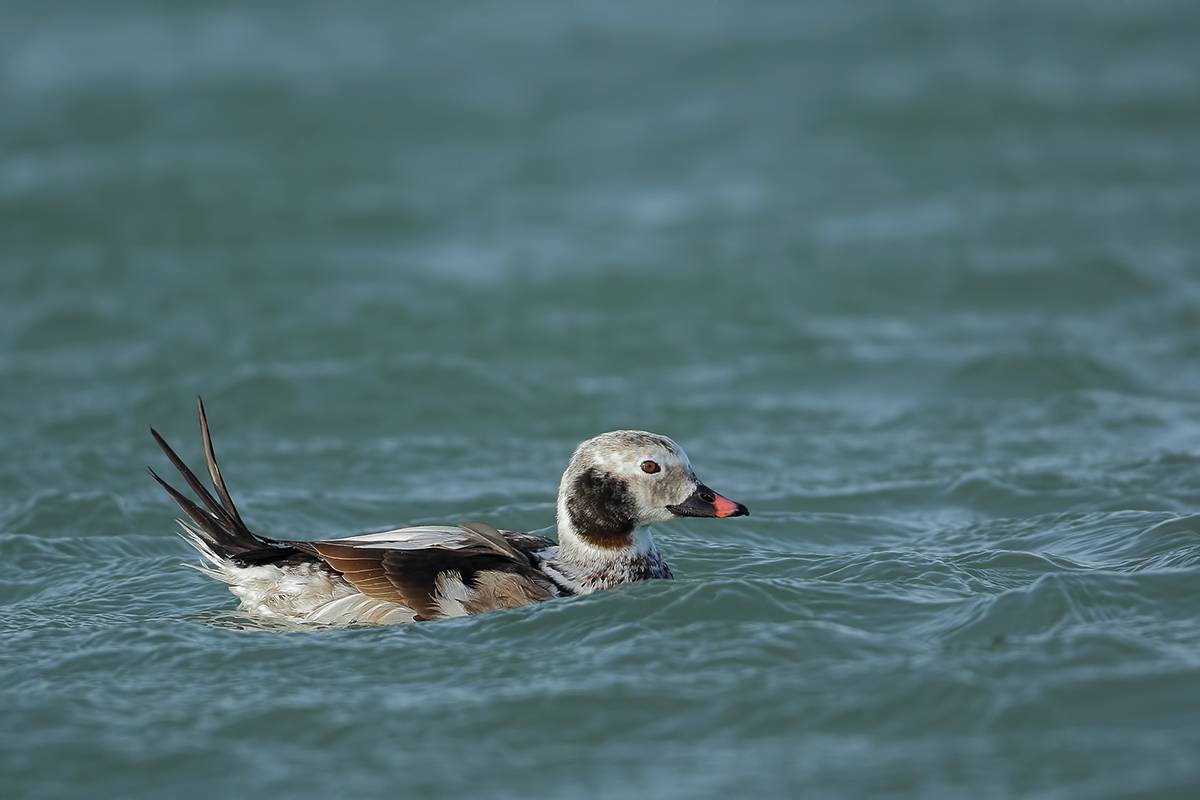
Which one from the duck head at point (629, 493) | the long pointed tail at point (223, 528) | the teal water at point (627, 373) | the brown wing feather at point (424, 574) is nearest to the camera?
the teal water at point (627, 373)

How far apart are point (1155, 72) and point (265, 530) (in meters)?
14.4

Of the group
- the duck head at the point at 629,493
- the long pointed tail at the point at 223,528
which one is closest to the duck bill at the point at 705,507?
the duck head at the point at 629,493

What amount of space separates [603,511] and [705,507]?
0.53m

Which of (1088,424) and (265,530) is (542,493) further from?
(1088,424)

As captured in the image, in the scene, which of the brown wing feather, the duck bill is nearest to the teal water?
the brown wing feather

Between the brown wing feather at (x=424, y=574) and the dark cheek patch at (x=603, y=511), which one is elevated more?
the dark cheek patch at (x=603, y=511)

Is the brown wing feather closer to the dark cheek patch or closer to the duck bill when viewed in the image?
the dark cheek patch

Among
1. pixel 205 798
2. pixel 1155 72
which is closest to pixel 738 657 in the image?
pixel 205 798

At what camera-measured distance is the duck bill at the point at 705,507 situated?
281 inches

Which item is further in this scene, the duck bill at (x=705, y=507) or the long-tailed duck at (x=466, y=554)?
the duck bill at (x=705, y=507)

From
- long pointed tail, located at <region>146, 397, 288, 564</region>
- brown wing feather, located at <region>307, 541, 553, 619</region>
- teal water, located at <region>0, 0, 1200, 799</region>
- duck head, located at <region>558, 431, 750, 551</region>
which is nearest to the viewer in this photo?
teal water, located at <region>0, 0, 1200, 799</region>

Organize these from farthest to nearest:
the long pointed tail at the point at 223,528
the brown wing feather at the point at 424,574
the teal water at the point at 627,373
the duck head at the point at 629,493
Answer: the duck head at the point at 629,493 < the long pointed tail at the point at 223,528 < the brown wing feather at the point at 424,574 < the teal water at the point at 627,373

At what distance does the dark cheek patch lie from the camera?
7109 millimetres

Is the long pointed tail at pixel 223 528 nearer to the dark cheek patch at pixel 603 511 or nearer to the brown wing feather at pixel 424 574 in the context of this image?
the brown wing feather at pixel 424 574
